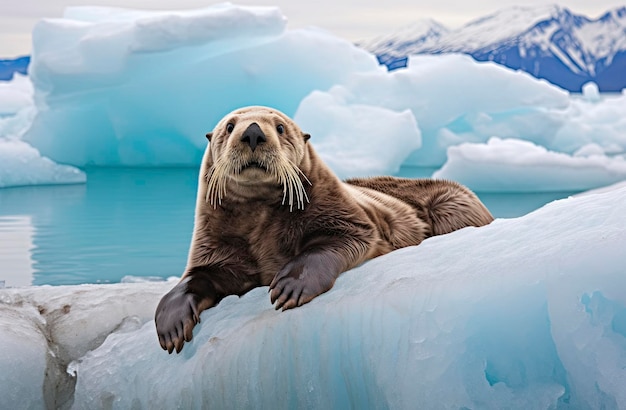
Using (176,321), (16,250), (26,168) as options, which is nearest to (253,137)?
(176,321)

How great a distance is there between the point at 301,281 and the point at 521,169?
9.94 m

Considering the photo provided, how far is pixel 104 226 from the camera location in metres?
9.77

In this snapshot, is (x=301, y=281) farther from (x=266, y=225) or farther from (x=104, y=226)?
(x=104, y=226)

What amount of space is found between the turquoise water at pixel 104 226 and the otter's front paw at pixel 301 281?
4.09 meters

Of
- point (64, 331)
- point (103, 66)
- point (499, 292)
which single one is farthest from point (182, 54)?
point (499, 292)

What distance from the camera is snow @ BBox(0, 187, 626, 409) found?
2.10m

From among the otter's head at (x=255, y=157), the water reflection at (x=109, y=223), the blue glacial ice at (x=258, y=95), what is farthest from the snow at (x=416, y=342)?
the blue glacial ice at (x=258, y=95)

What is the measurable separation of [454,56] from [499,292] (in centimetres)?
1219

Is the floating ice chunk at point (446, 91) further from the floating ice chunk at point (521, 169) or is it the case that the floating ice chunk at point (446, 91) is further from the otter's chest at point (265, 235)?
the otter's chest at point (265, 235)

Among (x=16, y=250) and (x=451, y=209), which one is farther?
(x=16, y=250)

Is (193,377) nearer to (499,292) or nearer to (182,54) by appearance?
(499,292)

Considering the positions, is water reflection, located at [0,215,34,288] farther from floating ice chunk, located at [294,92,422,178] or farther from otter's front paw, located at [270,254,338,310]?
floating ice chunk, located at [294,92,422,178]

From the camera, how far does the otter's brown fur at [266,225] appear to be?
2.71 meters

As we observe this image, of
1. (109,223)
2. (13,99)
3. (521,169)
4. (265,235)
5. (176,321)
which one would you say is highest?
(265,235)
